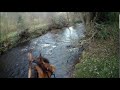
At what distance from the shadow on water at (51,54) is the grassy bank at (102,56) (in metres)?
0.19

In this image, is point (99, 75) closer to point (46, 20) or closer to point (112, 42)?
point (112, 42)

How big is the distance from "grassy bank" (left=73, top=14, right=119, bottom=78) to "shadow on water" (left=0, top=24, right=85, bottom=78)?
189 millimetres

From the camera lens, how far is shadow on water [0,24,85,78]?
3961mm

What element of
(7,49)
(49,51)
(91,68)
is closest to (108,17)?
(91,68)

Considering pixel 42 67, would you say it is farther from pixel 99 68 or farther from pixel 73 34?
pixel 99 68

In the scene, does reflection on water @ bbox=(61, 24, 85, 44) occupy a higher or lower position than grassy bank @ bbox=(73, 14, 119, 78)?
higher

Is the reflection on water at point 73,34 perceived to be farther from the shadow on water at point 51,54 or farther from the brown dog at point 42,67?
the brown dog at point 42,67

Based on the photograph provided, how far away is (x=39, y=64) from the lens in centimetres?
400

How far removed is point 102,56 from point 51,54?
0.99 meters

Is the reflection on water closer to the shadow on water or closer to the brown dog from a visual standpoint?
the shadow on water

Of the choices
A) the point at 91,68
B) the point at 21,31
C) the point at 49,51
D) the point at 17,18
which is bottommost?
the point at 91,68

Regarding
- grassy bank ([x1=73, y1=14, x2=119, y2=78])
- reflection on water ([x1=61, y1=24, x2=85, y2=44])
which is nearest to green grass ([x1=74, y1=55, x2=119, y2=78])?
grassy bank ([x1=73, y1=14, x2=119, y2=78])

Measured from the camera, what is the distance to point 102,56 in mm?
4004
